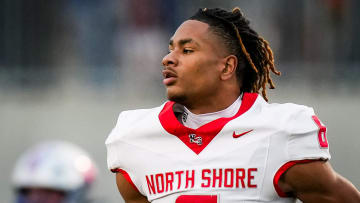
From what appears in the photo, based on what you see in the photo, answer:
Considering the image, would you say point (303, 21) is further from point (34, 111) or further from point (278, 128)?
point (278, 128)

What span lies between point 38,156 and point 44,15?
3.82 meters

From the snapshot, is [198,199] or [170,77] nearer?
[198,199]

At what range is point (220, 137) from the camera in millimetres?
3322

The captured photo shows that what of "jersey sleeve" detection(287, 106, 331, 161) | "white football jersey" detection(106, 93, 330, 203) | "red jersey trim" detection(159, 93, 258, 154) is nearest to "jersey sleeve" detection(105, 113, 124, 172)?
"white football jersey" detection(106, 93, 330, 203)

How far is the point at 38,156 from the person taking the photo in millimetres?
4777

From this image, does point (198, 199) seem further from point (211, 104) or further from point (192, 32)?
point (192, 32)

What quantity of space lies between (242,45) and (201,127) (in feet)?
1.22

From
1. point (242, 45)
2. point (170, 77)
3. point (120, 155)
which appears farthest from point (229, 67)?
point (120, 155)

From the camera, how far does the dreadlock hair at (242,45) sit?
11.3 feet

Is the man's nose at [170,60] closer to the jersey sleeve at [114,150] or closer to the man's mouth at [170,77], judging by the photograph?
the man's mouth at [170,77]

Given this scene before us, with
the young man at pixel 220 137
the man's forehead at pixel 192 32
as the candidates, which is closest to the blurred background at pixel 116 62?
the young man at pixel 220 137

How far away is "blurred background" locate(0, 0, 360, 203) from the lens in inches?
311

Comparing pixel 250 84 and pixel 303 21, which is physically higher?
pixel 250 84

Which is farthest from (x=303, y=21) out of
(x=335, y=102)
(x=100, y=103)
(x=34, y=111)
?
(x=34, y=111)
